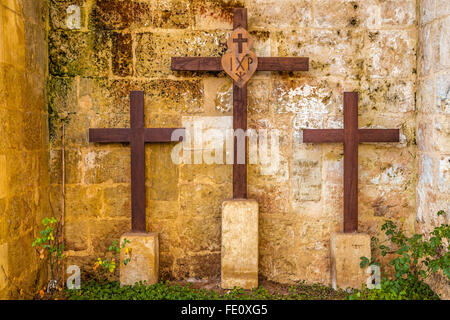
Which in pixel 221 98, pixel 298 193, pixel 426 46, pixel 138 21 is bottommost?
pixel 298 193

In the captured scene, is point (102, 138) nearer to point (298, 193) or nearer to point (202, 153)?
point (202, 153)

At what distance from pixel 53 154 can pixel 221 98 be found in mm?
1550

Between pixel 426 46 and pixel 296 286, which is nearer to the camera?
pixel 426 46

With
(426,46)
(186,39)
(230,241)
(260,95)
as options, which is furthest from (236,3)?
(230,241)

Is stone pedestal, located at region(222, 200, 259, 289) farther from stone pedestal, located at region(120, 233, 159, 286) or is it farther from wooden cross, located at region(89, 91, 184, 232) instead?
wooden cross, located at region(89, 91, 184, 232)

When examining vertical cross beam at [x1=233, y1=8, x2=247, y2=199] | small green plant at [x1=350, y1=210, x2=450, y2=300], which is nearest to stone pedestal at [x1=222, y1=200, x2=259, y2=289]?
vertical cross beam at [x1=233, y1=8, x2=247, y2=199]

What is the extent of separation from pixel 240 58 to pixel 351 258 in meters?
1.91

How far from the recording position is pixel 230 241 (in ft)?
9.44

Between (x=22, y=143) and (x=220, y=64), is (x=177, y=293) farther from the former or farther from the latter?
(x=220, y=64)

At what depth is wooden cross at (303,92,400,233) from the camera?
291 cm

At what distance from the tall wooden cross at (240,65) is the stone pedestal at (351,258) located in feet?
3.00

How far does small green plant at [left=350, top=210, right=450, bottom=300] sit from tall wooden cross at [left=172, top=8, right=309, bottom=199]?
1.22m

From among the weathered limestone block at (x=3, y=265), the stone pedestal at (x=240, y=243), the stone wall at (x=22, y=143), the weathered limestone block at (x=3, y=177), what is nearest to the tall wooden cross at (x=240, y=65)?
the stone pedestal at (x=240, y=243)

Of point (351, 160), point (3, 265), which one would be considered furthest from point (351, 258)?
point (3, 265)
